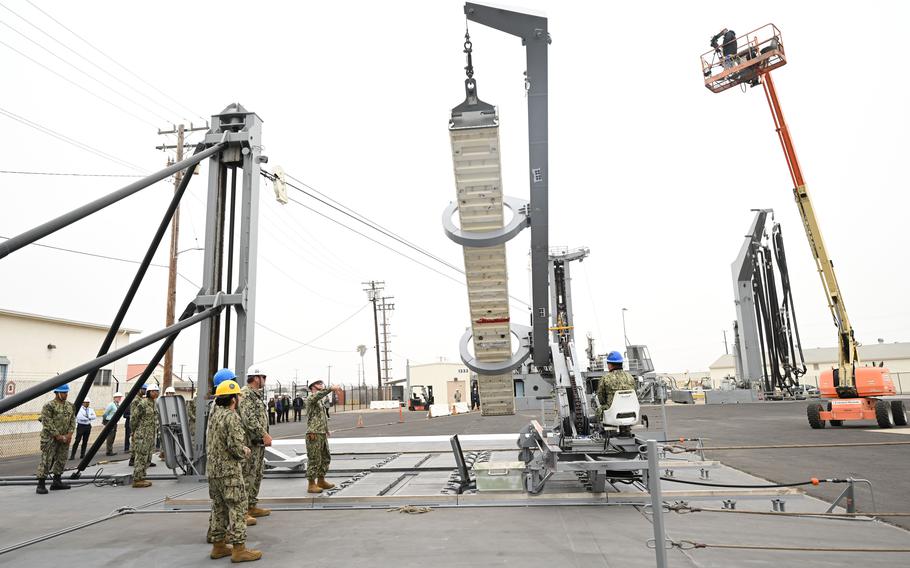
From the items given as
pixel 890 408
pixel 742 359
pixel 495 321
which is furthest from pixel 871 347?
pixel 495 321

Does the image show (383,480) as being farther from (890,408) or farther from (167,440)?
(890,408)

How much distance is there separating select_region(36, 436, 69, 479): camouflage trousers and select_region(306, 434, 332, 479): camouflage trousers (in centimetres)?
437

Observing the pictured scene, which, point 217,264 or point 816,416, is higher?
point 217,264

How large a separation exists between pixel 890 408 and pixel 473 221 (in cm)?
1254

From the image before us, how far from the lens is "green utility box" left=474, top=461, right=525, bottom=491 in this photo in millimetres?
7016

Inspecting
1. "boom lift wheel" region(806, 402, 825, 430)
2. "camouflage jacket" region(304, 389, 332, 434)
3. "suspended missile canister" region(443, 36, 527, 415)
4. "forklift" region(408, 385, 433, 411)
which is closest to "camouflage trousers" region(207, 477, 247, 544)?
"camouflage jacket" region(304, 389, 332, 434)

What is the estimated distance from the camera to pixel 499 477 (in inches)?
278

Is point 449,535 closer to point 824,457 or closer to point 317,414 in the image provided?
point 317,414

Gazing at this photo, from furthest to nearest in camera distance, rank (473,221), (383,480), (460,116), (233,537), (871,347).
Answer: (871,347)
(473,221)
(460,116)
(383,480)
(233,537)

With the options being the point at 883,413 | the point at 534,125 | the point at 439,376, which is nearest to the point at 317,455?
the point at 534,125

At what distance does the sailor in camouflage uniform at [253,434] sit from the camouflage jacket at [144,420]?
336 centimetres

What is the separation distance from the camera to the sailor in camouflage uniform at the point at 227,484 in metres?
4.72

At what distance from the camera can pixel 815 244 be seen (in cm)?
1566

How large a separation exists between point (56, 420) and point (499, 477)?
7097 mm
